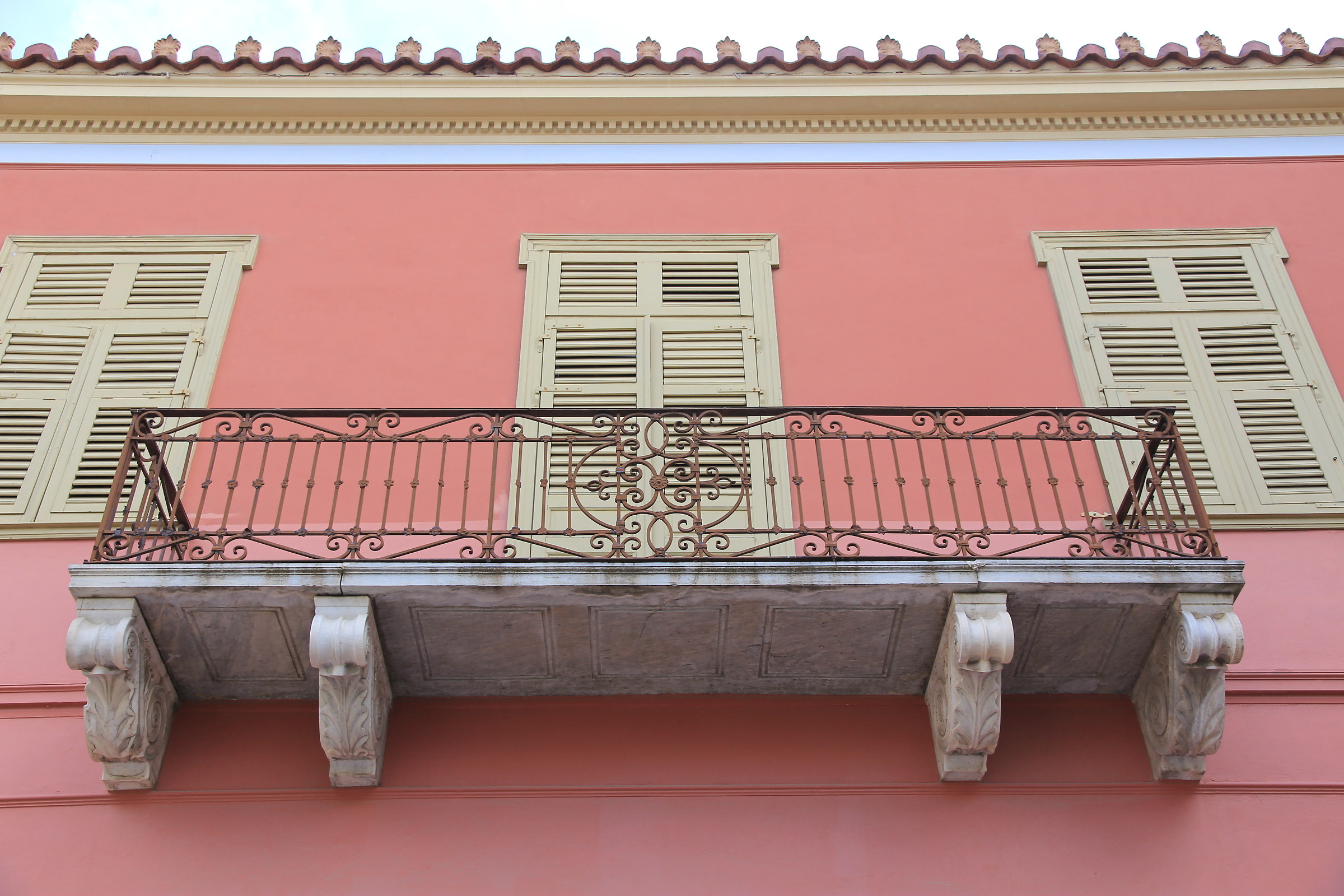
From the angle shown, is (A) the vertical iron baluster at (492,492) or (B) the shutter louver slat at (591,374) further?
(B) the shutter louver slat at (591,374)

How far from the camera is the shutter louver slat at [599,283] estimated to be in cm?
821

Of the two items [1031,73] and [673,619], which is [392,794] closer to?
[673,619]

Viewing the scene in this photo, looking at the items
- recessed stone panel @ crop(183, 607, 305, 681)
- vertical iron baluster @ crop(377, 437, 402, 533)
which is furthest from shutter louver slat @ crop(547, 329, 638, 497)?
recessed stone panel @ crop(183, 607, 305, 681)

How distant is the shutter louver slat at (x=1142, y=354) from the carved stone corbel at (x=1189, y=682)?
234 centimetres

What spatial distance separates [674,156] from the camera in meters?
9.08

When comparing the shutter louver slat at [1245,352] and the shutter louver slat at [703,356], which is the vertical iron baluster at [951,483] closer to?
the shutter louver slat at [703,356]

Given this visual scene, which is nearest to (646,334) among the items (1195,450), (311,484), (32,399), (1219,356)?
(311,484)

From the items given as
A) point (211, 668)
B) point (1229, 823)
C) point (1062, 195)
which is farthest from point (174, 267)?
point (1229, 823)

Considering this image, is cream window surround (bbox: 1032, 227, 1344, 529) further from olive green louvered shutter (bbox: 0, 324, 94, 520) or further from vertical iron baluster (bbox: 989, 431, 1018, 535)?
olive green louvered shutter (bbox: 0, 324, 94, 520)

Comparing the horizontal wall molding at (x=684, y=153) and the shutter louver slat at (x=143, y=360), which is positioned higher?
the horizontal wall molding at (x=684, y=153)

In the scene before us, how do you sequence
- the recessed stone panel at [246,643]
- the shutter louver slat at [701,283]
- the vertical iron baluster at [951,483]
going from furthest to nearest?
the shutter louver slat at [701,283] < the vertical iron baluster at [951,483] < the recessed stone panel at [246,643]

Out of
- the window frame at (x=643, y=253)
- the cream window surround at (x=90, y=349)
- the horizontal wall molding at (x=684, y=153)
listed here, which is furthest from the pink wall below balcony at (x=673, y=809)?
the horizontal wall molding at (x=684, y=153)

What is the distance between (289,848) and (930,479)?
3.62m

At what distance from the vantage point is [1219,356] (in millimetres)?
7934
